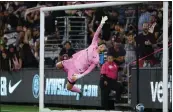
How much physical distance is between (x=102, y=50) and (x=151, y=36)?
1.12 metres

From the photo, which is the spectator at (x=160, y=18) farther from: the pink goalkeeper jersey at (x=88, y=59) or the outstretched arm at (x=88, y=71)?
the outstretched arm at (x=88, y=71)

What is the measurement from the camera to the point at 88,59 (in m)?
12.2

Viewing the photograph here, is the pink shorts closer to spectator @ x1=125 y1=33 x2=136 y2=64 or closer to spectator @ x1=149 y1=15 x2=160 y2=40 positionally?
spectator @ x1=125 y1=33 x2=136 y2=64

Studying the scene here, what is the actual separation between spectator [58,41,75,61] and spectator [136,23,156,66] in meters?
1.58

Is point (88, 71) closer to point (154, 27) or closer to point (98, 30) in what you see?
point (98, 30)

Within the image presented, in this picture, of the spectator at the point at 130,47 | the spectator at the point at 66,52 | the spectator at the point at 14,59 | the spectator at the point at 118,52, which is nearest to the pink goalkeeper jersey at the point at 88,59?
the spectator at the point at 66,52

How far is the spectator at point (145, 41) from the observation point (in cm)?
1218

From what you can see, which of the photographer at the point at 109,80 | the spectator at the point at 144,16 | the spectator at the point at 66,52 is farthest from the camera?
the spectator at the point at 66,52

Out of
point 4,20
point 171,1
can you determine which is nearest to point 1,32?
point 4,20

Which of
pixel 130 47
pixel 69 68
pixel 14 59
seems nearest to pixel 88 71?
pixel 69 68

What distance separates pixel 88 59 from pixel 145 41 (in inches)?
51.3

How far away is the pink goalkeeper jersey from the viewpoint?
12.2 metres

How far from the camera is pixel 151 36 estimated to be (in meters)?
12.3

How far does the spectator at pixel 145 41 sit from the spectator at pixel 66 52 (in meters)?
1.58
